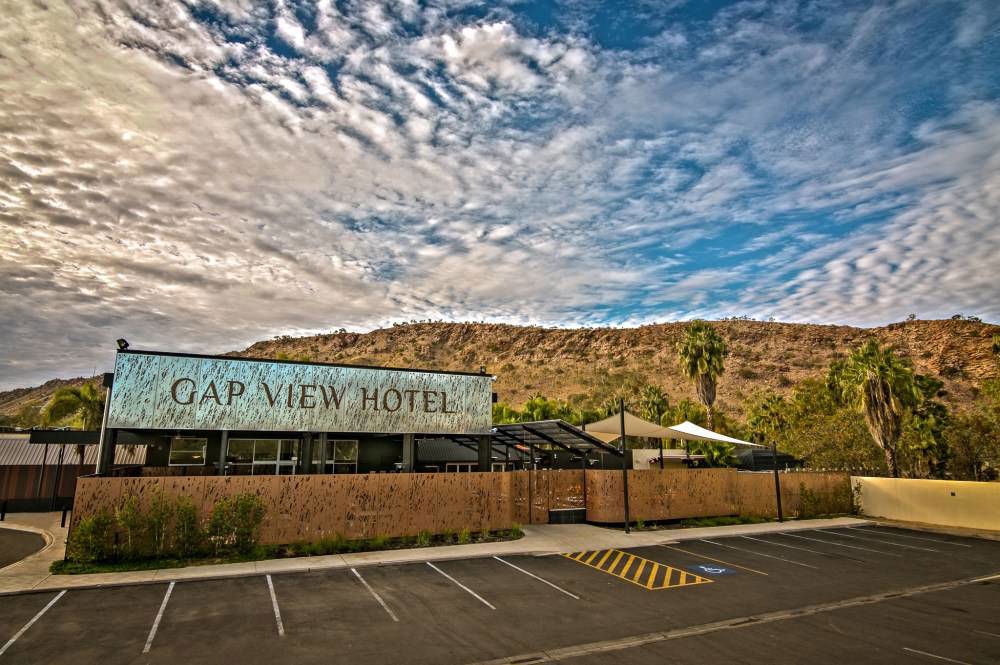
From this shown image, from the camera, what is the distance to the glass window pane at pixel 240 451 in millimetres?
27656

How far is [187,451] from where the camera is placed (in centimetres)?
3036

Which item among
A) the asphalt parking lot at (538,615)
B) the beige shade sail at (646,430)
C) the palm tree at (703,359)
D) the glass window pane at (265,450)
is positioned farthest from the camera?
the palm tree at (703,359)

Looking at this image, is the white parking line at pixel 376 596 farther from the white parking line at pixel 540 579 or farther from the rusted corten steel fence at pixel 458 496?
the white parking line at pixel 540 579

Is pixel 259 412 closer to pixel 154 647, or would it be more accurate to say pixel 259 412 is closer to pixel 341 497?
pixel 341 497

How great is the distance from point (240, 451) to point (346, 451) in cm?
538

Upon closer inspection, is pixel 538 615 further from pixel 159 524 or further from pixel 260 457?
pixel 260 457

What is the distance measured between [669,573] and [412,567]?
7966 mm

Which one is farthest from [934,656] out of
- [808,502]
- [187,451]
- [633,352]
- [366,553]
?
[633,352]

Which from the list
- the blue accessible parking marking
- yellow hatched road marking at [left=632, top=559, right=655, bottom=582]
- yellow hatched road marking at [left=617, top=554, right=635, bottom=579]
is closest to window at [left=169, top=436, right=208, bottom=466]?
yellow hatched road marking at [left=617, top=554, right=635, bottom=579]

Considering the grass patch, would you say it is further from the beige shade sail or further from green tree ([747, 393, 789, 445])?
green tree ([747, 393, 789, 445])

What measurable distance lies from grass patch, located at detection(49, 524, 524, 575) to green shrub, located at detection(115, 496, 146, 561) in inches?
11.7

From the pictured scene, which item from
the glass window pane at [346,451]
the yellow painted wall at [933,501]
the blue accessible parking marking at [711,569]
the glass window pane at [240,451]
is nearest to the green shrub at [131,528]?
the glass window pane at [240,451]

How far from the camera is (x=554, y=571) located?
1683 cm

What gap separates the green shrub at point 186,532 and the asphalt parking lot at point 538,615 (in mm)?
2914
